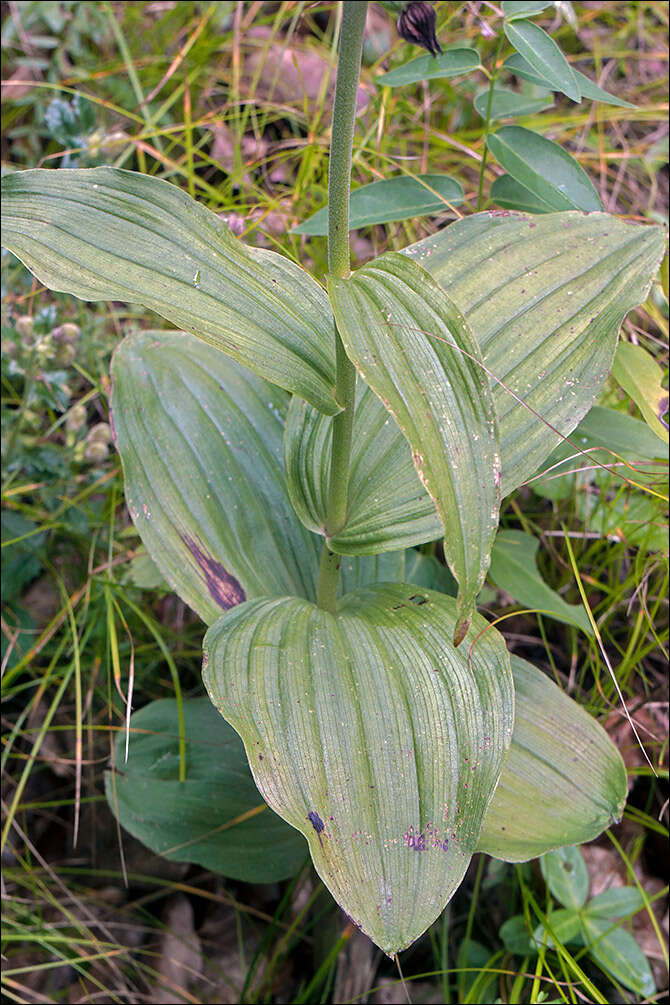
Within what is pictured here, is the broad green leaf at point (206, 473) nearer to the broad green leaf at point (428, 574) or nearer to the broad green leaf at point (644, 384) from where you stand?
the broad green leaf at point (428, 574)

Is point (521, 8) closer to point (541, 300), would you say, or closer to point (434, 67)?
point (434, 67)

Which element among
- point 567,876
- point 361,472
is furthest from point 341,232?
point 567,876

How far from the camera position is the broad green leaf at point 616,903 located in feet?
4.14

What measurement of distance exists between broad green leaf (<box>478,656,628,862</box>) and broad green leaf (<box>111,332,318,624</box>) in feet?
1.20

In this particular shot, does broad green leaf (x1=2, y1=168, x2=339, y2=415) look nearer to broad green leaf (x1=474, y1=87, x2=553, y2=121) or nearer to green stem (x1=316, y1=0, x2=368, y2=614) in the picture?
green stem (x1=316, y1=0, x2=368, y2=614)

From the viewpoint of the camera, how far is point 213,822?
1.31m

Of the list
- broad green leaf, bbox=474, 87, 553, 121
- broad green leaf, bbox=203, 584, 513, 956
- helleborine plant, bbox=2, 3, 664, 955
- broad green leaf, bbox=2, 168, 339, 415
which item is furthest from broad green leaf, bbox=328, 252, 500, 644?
broad green leaf, bbox=474, 87, 553, 121

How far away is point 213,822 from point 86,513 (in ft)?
2.08

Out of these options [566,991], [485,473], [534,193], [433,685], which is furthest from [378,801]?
[534,193]

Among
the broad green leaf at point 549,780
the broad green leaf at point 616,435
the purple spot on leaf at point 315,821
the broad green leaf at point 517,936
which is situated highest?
the broad green leaf at point 616,435

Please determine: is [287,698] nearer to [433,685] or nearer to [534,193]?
[433,685]

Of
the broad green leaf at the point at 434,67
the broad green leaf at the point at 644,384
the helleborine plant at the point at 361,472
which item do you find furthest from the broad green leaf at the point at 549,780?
the broad green leaf at the point at 434,67

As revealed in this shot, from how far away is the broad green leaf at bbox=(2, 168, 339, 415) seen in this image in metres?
0.87

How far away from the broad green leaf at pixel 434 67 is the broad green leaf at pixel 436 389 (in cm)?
56
